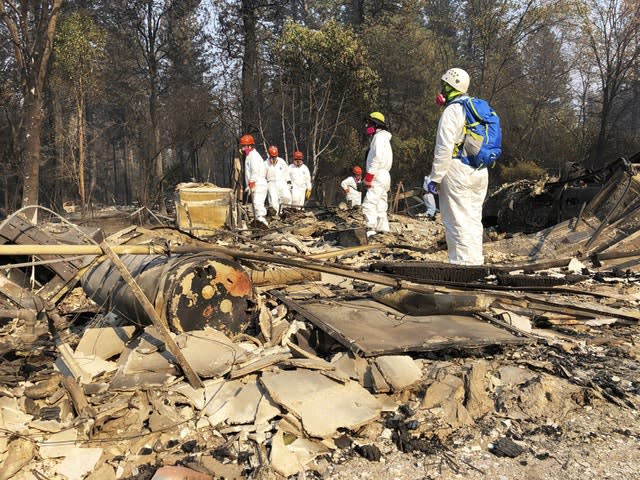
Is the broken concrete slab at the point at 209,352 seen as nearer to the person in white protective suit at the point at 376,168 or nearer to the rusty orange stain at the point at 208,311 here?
the rusty orange stain at the point at 208,311

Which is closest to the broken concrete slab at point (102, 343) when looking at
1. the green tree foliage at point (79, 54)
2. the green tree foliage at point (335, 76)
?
the green tree foliage at point (335, 76)

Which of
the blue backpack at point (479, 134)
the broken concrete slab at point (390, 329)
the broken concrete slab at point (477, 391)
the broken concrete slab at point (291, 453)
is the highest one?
the blue backpack at point (479, 134)

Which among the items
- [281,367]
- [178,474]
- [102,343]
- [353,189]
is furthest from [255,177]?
[178,474]

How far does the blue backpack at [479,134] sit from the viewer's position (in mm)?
5215

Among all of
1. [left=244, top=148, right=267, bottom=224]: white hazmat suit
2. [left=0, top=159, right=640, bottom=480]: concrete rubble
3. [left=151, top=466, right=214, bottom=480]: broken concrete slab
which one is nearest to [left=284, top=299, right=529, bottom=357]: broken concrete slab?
[left=0, top=159, right=640, bottom=480]: concrete rubble

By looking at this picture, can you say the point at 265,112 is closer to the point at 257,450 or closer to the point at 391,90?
the point at 391,90

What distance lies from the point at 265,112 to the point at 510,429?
76.9 ft

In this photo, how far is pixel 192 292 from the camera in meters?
3.69

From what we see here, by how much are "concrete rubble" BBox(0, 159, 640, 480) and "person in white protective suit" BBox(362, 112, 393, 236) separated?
394cm

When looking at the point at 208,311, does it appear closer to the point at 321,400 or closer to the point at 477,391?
the point at 321,400

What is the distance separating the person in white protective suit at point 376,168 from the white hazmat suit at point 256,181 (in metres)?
3.62

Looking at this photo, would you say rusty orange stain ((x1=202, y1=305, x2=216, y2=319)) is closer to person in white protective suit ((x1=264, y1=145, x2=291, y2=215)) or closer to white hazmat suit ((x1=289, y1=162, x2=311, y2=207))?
person in white protective suit ((x1=264, y1=145, x2=291, y2=215))

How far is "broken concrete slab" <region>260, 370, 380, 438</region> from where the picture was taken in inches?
103

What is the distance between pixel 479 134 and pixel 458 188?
0.59m
